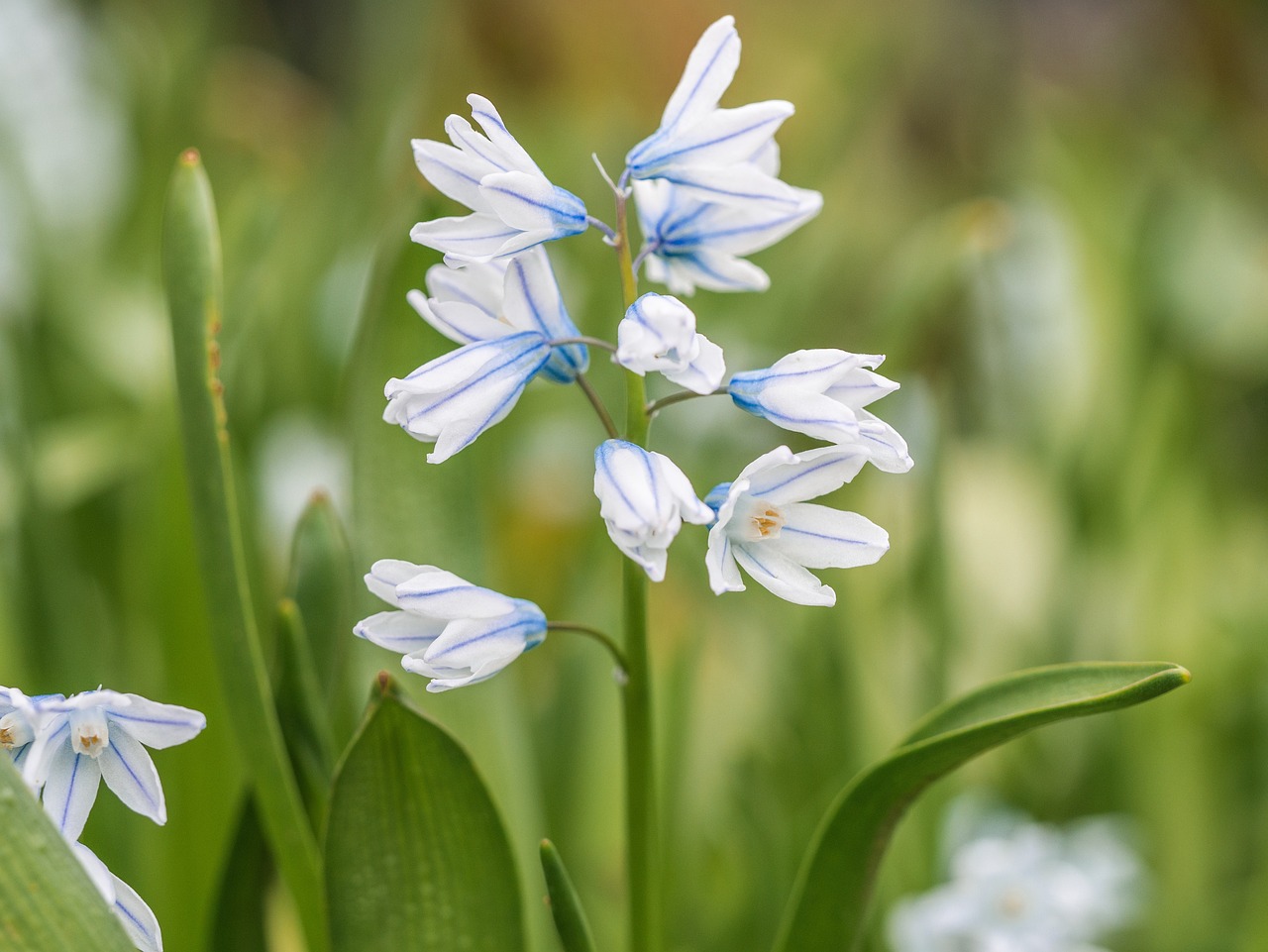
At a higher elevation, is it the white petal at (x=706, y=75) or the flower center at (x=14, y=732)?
the white petal at (x=706, y=75)

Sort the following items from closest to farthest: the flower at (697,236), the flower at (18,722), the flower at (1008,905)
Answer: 1. the flower at (18,722)
2. the flower at (697,236)
3. the flower at (1008,905)

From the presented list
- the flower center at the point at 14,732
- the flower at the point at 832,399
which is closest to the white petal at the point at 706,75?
the flower at the point at 832,399

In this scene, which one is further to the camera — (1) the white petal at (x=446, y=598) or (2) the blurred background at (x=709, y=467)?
(2) the blurred background at (x=709, y=467)

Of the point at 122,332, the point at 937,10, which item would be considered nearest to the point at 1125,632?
the point at 122,332

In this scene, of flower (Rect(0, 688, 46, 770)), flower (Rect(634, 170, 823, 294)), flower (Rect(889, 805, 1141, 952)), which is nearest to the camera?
flower (Rect(0, 688, 46, 770))

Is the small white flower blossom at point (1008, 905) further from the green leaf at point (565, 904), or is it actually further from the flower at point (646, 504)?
the flower at point (646, 504)

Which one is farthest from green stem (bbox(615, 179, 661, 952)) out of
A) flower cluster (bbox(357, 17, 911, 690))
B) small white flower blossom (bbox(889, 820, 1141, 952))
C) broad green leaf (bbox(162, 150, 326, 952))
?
small white flower blossom (bbox(889, 820, 1141, 952))

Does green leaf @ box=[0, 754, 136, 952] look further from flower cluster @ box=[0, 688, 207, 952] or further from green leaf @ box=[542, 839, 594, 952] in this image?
green leaf @ box=[542, 839, 594, 952]
